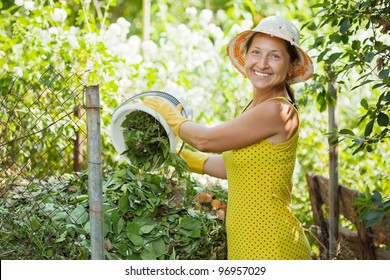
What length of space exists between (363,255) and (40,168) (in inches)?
68.9

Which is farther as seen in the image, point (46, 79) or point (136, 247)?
point (46, 79)

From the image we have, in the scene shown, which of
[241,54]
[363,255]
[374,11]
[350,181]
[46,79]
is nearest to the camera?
[374,11]

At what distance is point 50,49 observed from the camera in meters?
4.59

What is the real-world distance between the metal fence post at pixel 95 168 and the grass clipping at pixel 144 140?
554 mm

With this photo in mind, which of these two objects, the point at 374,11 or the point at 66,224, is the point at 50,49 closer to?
the point at 66,224

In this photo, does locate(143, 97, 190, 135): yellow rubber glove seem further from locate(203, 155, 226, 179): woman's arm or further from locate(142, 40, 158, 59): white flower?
locate(142, 40, 158, 59): white flower

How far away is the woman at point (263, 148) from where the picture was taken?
9.00 feet

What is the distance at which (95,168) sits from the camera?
2424 millimetres

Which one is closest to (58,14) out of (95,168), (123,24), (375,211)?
(123,24)

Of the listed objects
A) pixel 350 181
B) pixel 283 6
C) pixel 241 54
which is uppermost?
pixel 283 6

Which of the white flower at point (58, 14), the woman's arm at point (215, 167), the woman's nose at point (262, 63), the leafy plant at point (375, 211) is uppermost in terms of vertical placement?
the white flower at point (58, 14)

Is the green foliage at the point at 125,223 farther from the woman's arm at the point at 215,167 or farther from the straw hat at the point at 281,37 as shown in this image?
the straw hat at the point at 281,37

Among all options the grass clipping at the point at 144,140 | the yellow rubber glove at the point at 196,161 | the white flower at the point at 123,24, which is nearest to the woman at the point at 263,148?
the grass clipping at the point at 144,140

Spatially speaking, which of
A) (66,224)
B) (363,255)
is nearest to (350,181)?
(363,255)
